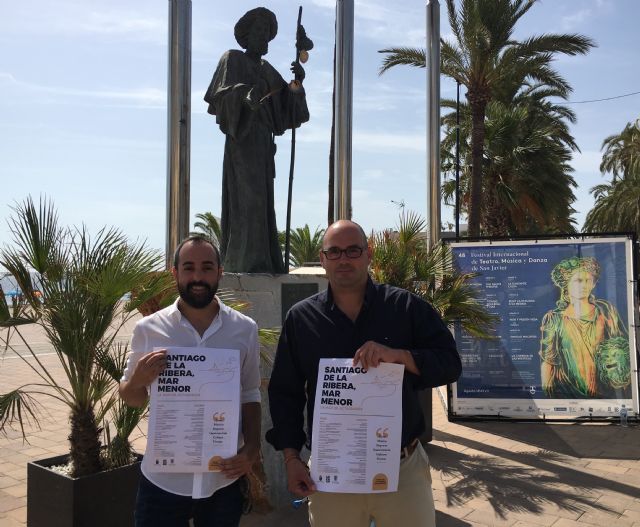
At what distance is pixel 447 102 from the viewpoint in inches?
893

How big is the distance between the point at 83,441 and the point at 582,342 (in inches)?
219

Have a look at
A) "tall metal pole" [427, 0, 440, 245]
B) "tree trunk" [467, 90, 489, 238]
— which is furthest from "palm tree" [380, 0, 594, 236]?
"tall metal pole" [427, 0, 440, 245]

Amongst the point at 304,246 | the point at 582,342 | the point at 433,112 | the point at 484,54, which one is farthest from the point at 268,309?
the point at 304,246

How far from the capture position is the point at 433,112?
24.8ft

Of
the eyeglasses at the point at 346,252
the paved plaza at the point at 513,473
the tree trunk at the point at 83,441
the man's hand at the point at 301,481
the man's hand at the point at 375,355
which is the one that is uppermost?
the eyeglasses at the point at 346,252

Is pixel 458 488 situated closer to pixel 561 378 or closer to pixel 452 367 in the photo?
pixel 561 378

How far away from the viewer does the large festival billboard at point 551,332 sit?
711 centimetres

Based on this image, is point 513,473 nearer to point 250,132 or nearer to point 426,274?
point 426,274

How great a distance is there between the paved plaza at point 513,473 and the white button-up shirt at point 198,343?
7.99 feet

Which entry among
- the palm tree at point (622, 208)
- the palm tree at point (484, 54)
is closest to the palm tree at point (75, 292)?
the palm tree at point (484, 54)

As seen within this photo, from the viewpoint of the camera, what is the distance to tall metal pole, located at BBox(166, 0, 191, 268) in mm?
5719

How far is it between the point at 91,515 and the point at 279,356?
2171 millimetres

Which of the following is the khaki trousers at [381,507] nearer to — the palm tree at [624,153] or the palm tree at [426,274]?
the palm tree at [426,274]

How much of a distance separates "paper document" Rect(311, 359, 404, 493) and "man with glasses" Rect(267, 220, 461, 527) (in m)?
0.08
